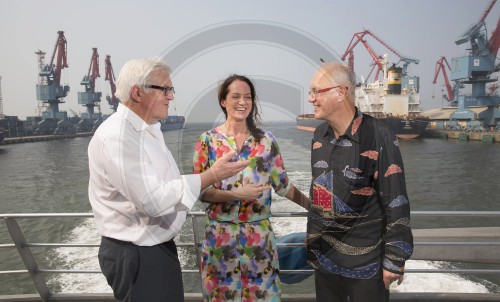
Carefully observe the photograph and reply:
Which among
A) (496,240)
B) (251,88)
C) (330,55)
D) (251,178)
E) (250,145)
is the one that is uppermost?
(330,55)

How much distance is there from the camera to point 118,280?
52.9 inches

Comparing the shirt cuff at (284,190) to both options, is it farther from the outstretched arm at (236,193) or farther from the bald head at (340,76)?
the bald head at (340,76)

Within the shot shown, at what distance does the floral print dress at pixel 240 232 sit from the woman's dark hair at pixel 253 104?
0.04 meters

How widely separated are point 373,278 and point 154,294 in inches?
38.0

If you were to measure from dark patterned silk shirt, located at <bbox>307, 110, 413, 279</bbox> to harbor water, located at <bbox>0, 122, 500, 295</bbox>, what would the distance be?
19.9 inches

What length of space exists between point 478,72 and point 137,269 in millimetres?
50156

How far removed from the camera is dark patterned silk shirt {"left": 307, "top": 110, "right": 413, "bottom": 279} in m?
1.34

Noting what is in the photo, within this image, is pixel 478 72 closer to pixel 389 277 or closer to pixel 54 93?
pixel 389 277

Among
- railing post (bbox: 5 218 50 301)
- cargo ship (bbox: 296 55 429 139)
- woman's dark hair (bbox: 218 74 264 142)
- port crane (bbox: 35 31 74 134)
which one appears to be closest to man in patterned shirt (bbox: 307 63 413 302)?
woman's dark hair (bbox: 218 74 264 142)

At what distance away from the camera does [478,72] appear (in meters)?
40.8

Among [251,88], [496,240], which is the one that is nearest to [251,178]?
[251,88]

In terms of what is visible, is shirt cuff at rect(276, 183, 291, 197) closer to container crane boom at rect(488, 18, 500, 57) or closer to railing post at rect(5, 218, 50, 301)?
railing post at rect(5, 218, 50, 301)

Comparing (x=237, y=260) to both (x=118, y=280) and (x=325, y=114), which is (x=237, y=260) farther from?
(x=325, y=114)

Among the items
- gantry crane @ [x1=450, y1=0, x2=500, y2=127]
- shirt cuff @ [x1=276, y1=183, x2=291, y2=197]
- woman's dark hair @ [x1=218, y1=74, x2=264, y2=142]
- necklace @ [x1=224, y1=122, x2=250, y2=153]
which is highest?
gantry crane @ [x1=450, y1=0, x2=500, y2=127]
